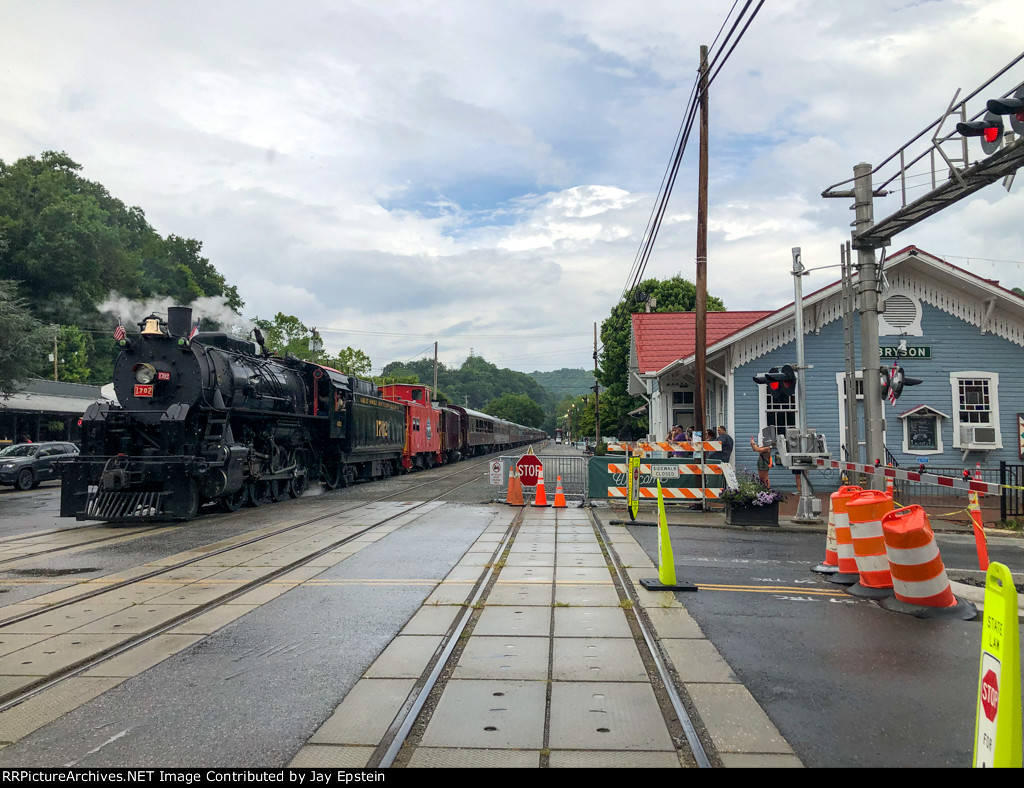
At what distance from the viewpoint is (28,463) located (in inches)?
858

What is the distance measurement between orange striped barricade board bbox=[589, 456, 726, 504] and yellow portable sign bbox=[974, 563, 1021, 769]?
36.7 feet

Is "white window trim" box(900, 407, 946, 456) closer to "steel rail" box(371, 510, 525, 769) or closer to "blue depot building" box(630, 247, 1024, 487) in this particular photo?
"blue depot building" box(630, 247, 1024, 487)

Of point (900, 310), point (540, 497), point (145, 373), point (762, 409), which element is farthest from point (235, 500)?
point (900, 310)

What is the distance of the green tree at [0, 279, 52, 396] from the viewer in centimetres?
2153

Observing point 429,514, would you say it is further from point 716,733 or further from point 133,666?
point 716,733

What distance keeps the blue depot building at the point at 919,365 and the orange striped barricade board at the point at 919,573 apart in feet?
38.6

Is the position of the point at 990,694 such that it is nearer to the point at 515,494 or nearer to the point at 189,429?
the point at 189,429

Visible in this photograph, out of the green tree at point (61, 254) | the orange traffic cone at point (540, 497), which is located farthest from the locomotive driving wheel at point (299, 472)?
the green tree at point (61, 254)

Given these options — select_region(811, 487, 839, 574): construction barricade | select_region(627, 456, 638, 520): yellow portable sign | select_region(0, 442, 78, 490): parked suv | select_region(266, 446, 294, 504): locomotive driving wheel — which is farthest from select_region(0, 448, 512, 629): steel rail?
select_region(0, 442, 78, 490): parked suv

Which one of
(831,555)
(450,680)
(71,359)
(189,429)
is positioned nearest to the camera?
(450,680)

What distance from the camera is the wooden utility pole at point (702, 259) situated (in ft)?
50.3

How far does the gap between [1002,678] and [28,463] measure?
2504cm

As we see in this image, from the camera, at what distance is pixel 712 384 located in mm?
21734

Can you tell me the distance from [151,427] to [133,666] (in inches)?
359
